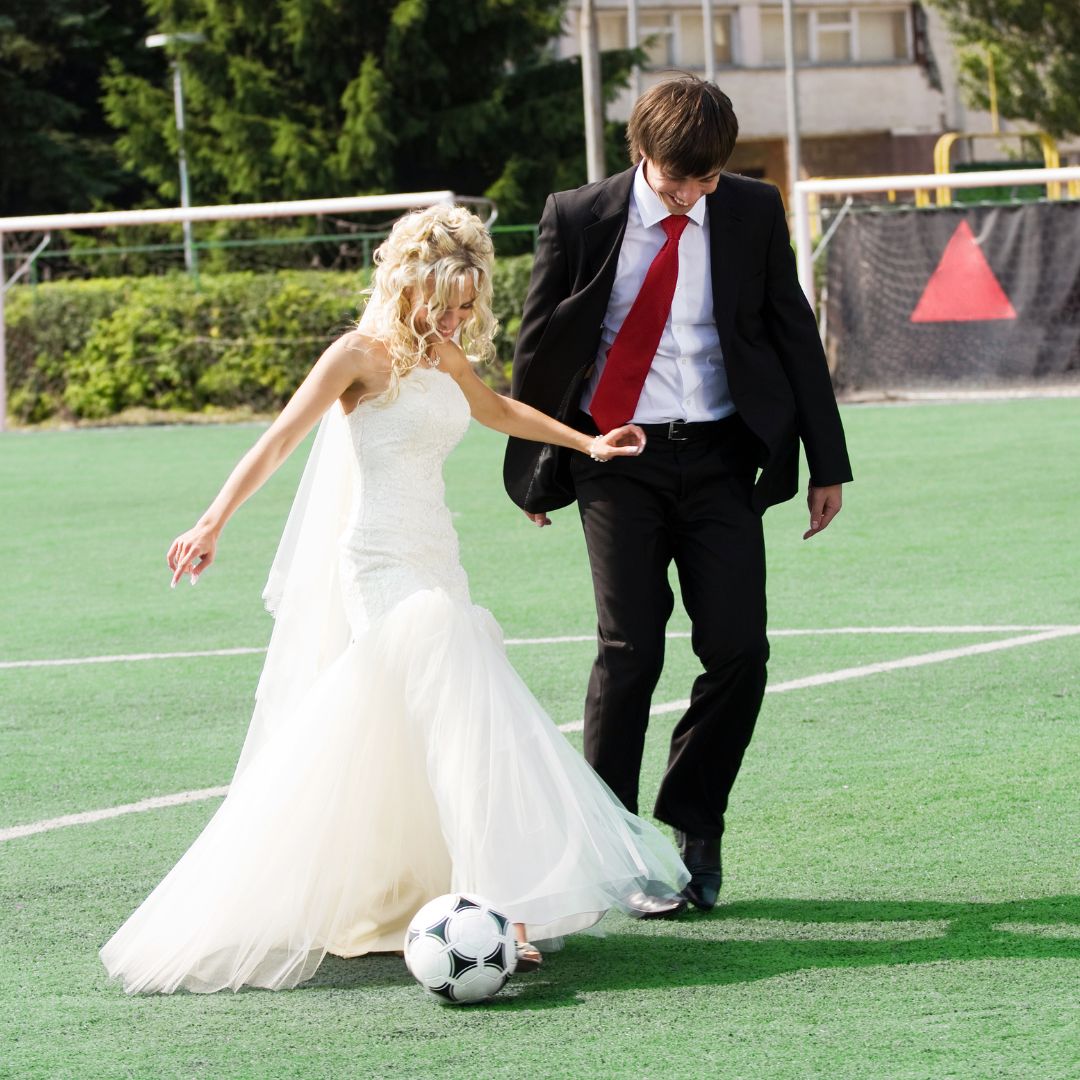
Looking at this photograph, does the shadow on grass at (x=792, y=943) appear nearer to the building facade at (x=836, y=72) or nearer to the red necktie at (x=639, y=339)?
the red necktie at (x=639, y=339)

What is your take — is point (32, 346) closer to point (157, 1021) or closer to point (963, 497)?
point (963, 497)

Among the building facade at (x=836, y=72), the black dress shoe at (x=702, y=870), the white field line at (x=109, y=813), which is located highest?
the building facade at (x=836, y=72)

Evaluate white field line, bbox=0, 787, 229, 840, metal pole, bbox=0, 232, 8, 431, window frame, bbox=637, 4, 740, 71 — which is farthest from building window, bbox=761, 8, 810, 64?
white field line, bbox=0, 787, 229, 840

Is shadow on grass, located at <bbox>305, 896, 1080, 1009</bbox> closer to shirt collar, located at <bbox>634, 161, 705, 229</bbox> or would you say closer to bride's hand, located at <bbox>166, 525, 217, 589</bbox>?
bride's hand, located at <bbox>166, 525, 217, 589</bbox>

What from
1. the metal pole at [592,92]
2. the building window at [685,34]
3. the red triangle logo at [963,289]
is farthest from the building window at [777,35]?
the red triangle logo at [963,289]

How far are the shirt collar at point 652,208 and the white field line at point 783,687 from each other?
1744 mm

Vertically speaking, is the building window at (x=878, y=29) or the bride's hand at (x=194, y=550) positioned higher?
the building window at (x=878, y=29)

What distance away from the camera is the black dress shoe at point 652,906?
482 cm

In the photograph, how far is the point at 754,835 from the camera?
18.3 ft

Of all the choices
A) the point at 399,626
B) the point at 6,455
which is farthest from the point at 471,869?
the point at 6,455

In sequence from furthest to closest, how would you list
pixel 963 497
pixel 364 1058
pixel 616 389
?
pixel 963 497 → pixel 616 389 → pixel 364 1058

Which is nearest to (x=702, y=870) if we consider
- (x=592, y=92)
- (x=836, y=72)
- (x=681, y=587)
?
(x=681, y=587)

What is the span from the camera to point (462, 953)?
4.11 meters

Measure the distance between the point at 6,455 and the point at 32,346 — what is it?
541 cm
